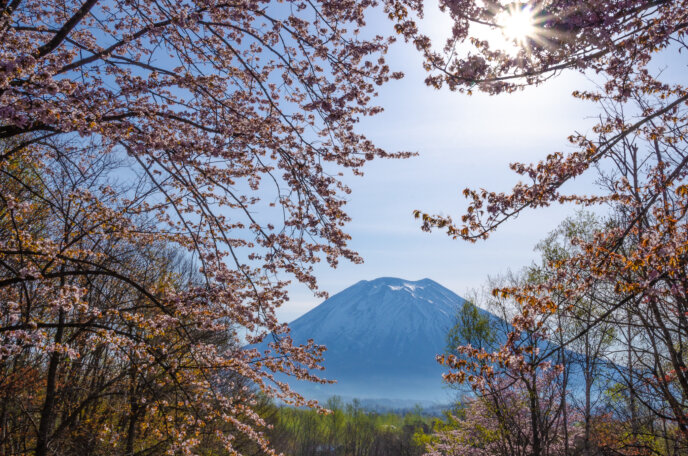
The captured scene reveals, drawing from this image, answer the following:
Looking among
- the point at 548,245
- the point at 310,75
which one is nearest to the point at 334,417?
the point at 548,245

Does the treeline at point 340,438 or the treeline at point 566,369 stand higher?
the treeline at point 566,369


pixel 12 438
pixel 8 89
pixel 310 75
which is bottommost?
pixel 12 438

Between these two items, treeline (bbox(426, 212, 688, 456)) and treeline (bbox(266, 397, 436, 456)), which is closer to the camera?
treeline (bbox(426, 212, 688, 456))

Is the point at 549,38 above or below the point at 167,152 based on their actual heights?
above

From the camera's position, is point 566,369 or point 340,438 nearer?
point 566,369

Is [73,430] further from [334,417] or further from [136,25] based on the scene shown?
[334,417]

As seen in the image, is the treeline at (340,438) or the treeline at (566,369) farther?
the treeline at (340,438)

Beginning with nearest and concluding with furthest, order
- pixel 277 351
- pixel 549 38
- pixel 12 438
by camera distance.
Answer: pixel 549 38
pixel 277 351
pixel 12 438

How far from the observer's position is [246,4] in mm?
4840

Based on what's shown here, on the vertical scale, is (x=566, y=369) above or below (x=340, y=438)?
above

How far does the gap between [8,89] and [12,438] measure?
36.1ft

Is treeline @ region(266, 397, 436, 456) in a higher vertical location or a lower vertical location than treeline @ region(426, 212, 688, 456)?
lower

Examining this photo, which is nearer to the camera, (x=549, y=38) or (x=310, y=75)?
(x=549, y=38)

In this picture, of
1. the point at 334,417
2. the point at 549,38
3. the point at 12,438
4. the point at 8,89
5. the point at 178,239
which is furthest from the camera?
the point at 334,417
